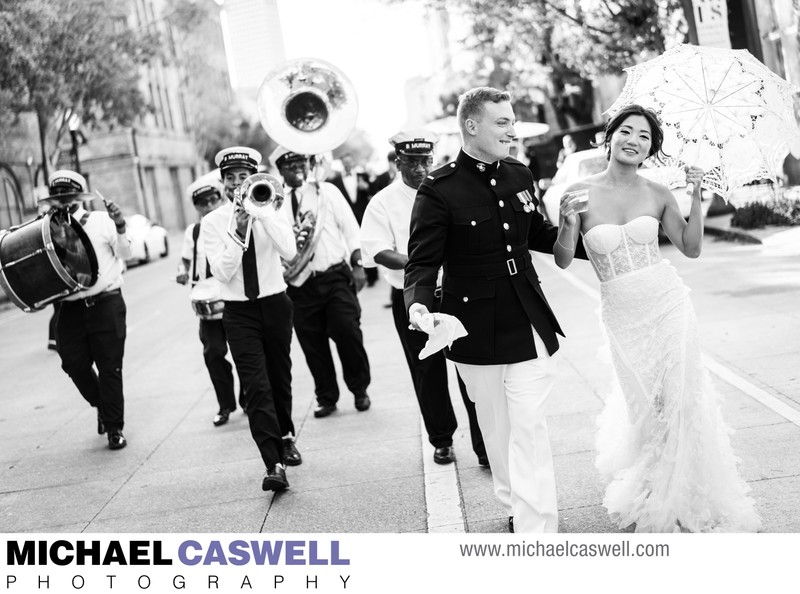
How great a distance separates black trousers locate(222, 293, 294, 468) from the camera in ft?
19.7

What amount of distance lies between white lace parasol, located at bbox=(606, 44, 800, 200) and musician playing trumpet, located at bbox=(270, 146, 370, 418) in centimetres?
353

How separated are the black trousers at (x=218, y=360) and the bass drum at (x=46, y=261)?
1.01 m

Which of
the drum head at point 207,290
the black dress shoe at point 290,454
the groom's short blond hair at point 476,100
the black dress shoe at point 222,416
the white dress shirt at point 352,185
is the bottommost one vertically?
the black dress shoe at point 290,454

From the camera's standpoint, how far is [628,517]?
15.1 feet

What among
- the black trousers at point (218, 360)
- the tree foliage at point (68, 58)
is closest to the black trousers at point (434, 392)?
the black trousers at point (218, 360)

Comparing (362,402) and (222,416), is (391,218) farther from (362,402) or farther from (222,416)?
(222,416)

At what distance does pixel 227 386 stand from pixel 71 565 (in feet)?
13.9

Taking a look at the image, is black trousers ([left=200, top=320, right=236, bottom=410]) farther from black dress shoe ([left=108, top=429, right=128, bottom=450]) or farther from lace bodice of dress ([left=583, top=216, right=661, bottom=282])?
lace bodice of dress ([left=583, top=216, right=661, bottom=282])

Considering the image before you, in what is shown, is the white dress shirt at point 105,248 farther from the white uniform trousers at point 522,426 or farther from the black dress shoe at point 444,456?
the white uniform trousers at point 522,426

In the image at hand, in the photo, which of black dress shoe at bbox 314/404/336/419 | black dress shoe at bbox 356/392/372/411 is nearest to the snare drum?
black dress shoe at bbox 314/404/336/419

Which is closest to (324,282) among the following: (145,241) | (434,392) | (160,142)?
(434,392)

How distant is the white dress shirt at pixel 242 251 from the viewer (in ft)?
20.2

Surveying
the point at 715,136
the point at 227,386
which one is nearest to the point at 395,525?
the point at 715,136

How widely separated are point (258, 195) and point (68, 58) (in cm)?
2334
